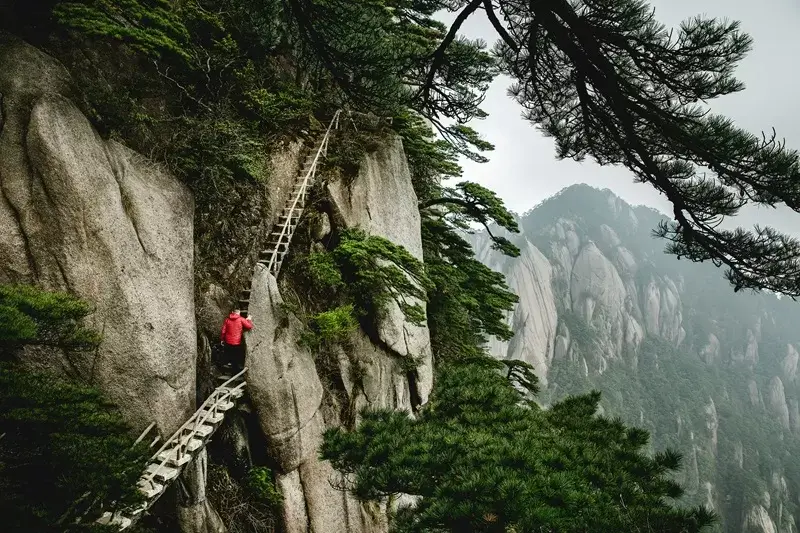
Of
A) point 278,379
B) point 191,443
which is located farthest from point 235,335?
point 191,443

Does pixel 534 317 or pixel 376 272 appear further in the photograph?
pixel 534 317

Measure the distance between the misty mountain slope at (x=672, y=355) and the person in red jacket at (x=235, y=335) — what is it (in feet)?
159

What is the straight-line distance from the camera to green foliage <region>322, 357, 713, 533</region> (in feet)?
9.40

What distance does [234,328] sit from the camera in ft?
22.7

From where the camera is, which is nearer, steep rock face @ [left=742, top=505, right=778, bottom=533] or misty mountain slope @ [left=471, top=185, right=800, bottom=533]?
steep rock face @ [left=742, top=505, right=778, bottom=533]

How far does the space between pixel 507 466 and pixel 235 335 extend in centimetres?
514

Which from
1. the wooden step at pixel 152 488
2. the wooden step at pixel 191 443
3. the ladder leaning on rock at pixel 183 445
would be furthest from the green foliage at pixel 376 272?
the wooden step at pixel 152 488

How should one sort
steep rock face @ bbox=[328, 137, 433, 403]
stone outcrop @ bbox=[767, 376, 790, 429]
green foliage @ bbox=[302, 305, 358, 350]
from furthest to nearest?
stone outcrop @ bbox=[767, 376, 790, 429], steep rock face @ bbox=[328, 137, 433, 403], green foliage @ bbox=[302, 305, 358, 350]

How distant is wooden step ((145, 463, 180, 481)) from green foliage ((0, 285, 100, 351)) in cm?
206

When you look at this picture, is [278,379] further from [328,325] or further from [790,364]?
[790,364]

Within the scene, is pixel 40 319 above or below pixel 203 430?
above

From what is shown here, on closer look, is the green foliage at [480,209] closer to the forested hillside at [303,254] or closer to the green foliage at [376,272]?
the forested hillside at [303,254]

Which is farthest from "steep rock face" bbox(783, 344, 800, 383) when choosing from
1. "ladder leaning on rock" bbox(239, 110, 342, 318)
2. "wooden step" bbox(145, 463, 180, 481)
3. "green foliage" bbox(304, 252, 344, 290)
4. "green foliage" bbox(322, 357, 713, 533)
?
"wooden step" bbox(145, 463, 180, 481)

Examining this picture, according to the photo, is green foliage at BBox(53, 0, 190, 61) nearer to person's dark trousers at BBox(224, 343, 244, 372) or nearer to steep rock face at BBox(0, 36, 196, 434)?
steep rock face at BBox(0, 36, 196, 434)
